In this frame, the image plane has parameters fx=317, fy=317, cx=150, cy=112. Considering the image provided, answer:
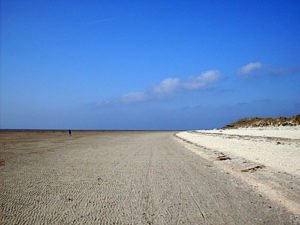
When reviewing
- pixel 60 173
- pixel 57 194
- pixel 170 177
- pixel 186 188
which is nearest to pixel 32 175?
pixel 60 173

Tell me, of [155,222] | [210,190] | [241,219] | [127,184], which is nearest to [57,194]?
[127,184]

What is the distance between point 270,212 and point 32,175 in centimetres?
715

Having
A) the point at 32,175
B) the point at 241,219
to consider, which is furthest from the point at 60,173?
the point at 241,219

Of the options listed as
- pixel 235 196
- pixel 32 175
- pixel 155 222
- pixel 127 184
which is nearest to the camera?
pixel 155 222

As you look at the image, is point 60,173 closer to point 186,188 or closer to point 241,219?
point 186,188

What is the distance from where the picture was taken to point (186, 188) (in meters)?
7.61

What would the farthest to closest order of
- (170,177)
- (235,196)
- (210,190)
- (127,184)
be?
1. (170,177)
2. (127,184)
3. (210,190)
4. (235,196)

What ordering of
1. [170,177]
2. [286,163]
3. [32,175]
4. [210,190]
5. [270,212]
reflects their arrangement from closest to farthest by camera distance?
[270,212] < [210,190] < [170,177] < [32,175] < [286,163]

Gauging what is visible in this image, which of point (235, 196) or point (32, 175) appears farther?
point (32, 175)

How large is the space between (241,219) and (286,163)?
6.77 m

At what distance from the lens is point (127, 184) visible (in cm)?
812

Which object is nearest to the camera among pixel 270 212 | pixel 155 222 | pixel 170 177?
pixel 155 222

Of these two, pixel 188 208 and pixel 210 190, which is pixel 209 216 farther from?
pixel 210 190

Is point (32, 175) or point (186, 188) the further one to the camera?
point (32, 175)
